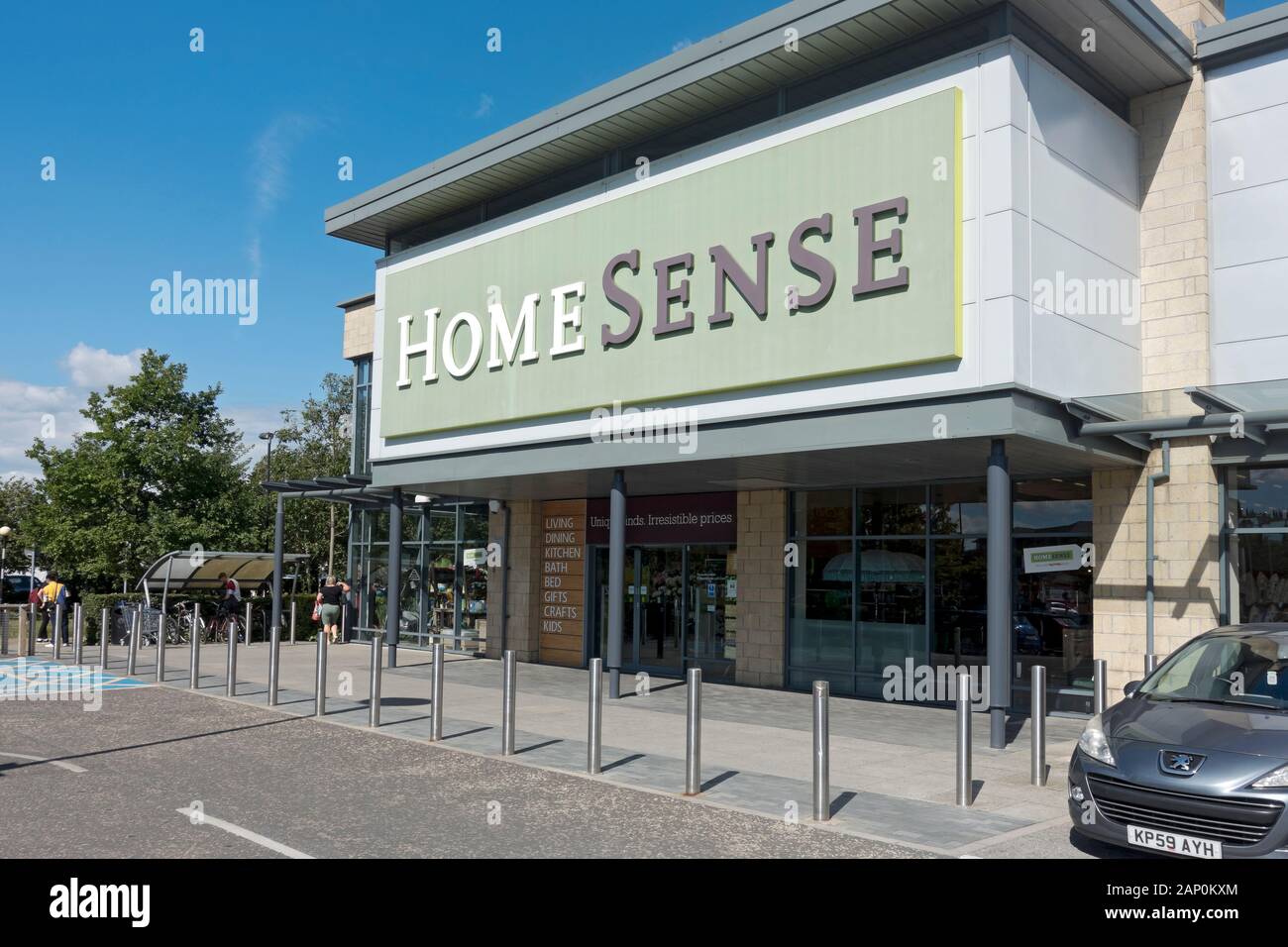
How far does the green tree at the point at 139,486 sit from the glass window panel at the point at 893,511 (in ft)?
83.2

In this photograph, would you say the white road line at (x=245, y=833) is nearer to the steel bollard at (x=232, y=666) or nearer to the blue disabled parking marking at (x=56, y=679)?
the steel bollard at (x=232, y=666)

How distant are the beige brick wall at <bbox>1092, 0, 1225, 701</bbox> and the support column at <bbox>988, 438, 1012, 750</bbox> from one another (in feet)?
8.39

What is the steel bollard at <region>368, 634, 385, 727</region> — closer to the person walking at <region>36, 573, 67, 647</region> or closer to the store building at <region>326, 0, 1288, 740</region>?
the store building at <region>326, 0, 1288, 740</region>

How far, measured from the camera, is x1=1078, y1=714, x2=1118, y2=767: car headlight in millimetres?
6891

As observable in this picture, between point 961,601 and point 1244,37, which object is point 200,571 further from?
point 1244,37

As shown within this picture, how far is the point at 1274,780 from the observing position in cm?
608

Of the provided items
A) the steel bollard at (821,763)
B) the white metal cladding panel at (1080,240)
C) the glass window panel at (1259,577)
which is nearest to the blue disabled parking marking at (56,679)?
the steel bollard at (821,763)

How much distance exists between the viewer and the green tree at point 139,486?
3434 centimetres

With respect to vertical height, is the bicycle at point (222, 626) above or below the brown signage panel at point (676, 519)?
below

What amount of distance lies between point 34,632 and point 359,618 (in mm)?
7534

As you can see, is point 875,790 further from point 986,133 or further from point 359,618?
point 359,618

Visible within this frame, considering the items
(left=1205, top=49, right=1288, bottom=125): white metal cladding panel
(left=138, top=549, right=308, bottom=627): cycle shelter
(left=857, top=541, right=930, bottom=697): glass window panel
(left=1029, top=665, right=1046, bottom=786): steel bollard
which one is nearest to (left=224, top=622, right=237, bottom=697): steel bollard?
(left=857, top=541, right=930, bottom=697): glass window panel

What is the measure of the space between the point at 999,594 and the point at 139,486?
103ft

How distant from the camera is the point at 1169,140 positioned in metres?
14.0
